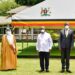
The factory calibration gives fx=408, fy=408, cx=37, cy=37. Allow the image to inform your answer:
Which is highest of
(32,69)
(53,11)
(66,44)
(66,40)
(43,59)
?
(53,11)

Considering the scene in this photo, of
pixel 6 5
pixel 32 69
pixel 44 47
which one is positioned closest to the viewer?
pixel 44 47

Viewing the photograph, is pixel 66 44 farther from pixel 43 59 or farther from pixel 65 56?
pixel 43 59

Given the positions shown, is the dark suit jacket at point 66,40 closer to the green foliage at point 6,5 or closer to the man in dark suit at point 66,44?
the man in dark suit at point 66,44

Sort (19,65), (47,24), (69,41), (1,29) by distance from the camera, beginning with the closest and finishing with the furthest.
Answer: (69,41)
(19,65)
(47,24)
(1,29)

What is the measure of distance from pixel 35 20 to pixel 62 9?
1626mm

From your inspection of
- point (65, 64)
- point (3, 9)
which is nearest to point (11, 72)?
point (65, 64)

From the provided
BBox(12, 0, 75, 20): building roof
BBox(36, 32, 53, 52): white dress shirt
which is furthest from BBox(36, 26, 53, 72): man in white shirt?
BBox(12, 0, 75, 20): building roof

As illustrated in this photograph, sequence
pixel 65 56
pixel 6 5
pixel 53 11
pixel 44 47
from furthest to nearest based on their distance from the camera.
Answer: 1. pixel 6 5
2. pixel 53 11
3. pixel 65 56
4. pixel 44 47

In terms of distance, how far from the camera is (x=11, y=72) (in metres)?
15.4

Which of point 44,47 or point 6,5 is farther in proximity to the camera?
point 6,5

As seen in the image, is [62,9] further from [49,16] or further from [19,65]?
[19,65]

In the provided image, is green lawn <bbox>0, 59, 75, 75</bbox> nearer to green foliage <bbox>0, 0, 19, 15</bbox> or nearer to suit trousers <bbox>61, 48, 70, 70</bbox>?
suit trousers <bbox>61, 48, 70, 70</bbox>

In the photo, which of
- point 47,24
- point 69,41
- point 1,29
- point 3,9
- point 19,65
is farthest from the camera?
point 3,9

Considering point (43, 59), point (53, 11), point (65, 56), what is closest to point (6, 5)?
point (53, 11)
